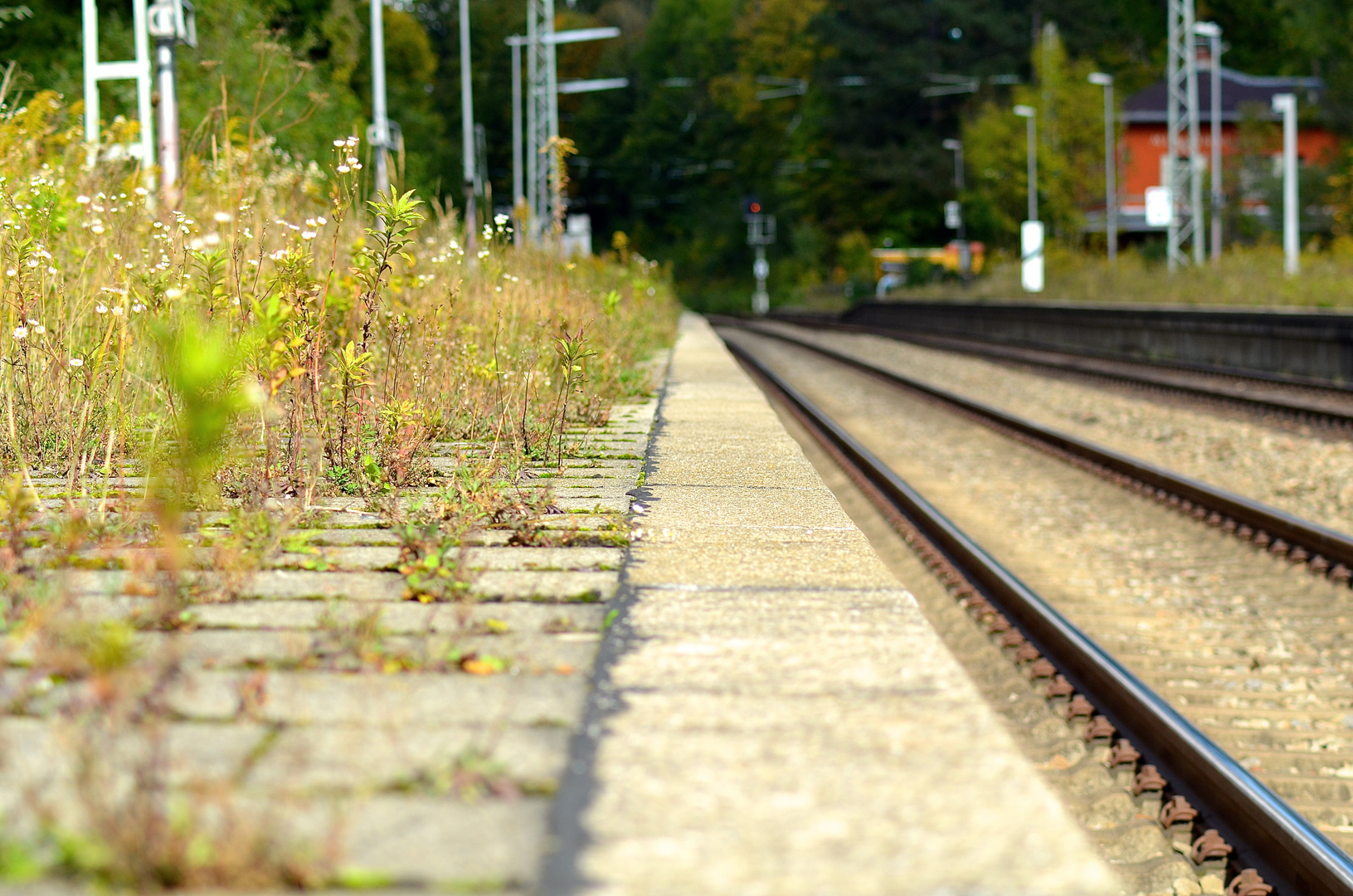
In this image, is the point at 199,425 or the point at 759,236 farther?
the point at 759,236

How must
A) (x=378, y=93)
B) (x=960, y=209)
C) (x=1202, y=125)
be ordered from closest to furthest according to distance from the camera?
(x=378, y=93) < (x=960, y=209) < (x=1202, y=125)

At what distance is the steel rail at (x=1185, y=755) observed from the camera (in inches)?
139

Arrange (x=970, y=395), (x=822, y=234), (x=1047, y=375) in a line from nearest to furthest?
(x=970, y=395) → (x=1047, y=375) → (x=822, y=234)

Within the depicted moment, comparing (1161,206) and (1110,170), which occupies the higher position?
(1110,170)

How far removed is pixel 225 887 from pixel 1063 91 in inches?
2011

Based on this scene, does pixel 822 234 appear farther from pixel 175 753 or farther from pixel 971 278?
pixel 175 753

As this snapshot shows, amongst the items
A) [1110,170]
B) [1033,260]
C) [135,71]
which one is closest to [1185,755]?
[135,71]

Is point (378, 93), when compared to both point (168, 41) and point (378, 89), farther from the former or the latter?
Result: point (168, 41)

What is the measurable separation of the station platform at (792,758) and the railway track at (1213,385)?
35.3 ft

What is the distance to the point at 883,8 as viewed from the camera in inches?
2840

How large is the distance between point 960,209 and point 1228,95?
42.1 feet

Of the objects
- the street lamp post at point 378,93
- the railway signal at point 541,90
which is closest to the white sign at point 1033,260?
the railway signal at point 541,90

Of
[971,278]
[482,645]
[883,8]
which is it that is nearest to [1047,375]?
[482,645]

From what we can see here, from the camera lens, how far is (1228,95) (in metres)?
62.9
